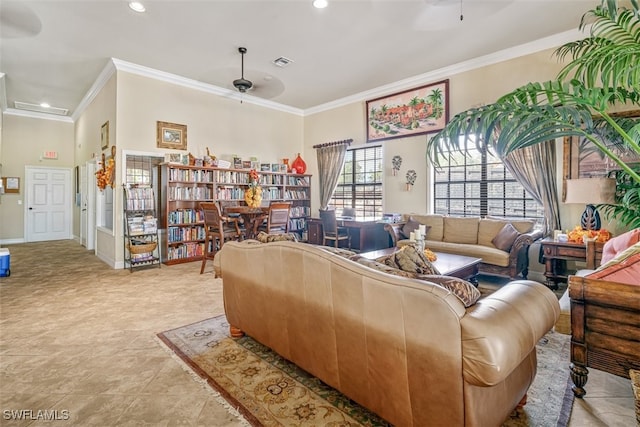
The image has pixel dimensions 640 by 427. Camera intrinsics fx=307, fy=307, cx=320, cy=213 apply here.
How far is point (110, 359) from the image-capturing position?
2.27 meters

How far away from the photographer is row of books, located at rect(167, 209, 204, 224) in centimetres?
540

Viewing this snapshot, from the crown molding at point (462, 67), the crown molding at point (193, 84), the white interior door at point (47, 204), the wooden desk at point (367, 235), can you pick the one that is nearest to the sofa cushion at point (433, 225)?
the wooden desk at point (367, 235)

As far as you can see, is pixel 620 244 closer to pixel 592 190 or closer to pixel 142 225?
pixel 592 190

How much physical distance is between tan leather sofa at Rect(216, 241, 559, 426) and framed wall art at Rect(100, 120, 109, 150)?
506cm

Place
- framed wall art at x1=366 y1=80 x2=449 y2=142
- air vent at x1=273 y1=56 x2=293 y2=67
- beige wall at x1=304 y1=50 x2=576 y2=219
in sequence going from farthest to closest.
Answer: framed wall art at x1=366 y1=80 x2=449 y2=142 → air vent at x1=273 y1=56 x2=293 y2=67 → beige wall at x1=304 y1=50 x2=576 y2=219

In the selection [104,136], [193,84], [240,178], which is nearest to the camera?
[104,136]

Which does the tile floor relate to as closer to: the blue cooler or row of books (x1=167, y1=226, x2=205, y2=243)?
the blue cooler

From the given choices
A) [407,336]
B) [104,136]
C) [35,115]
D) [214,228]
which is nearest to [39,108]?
[35,115]

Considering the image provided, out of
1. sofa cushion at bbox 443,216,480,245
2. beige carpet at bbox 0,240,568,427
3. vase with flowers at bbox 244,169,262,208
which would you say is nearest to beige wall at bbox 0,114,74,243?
beige carpet at bbox 0,240,568,427

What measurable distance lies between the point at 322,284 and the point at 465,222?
387cm

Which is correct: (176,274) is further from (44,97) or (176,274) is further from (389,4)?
(44,97)

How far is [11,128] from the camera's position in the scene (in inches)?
296

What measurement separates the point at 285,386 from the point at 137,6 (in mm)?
4219

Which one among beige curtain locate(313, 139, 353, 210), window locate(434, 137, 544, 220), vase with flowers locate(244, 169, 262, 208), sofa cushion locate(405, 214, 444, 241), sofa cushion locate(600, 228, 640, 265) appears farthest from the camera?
beige curtain locate(313, 139, 353, 210)
